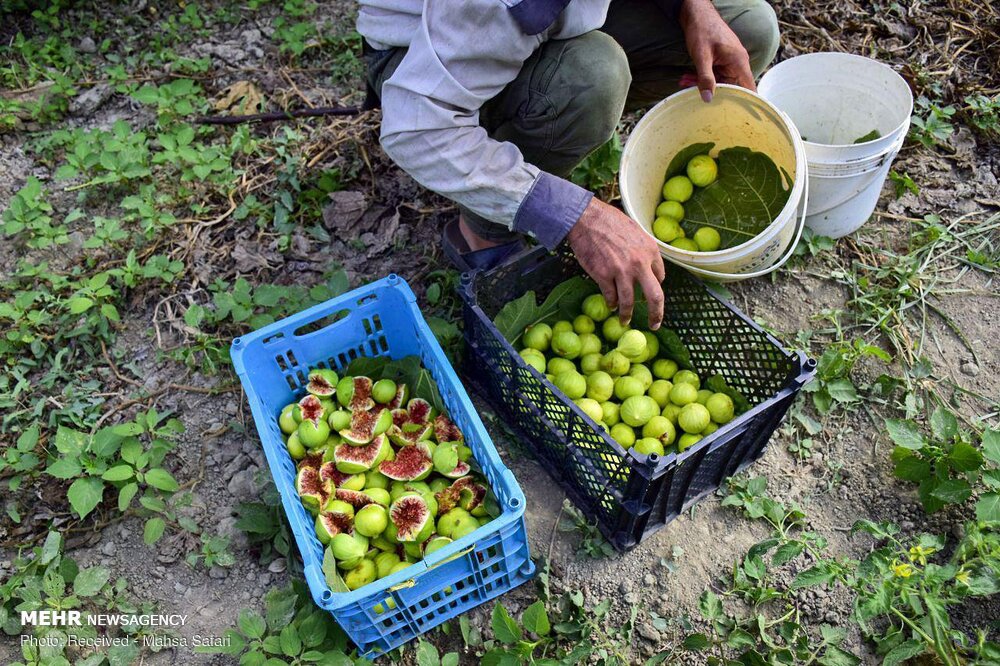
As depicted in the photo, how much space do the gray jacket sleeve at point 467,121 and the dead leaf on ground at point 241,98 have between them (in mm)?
2068

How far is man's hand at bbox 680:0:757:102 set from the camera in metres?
2.78

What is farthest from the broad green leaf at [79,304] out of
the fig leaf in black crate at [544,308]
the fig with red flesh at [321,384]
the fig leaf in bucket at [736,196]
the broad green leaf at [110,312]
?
the fig leaf in bucket at [736,196]

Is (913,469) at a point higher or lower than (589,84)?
lower

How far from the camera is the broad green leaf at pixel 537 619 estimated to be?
86.1 inches

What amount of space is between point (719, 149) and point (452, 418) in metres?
1.73

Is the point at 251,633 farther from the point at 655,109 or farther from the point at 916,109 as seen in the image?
the point at 916,109

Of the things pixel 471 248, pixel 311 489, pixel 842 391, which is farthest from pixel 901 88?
pixel 311 489

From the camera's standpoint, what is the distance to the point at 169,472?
2.77 meters

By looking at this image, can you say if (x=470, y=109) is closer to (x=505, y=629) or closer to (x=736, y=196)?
(x=736, y=196)

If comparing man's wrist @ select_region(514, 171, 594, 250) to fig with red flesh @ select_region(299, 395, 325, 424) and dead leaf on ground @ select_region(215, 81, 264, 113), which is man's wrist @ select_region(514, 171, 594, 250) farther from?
dead leaf on ground @ select_region(215, 81, 264, 113)

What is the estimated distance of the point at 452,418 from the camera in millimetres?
2703

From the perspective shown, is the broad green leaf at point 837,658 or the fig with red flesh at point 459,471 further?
the fig with red flesh at point 459,471

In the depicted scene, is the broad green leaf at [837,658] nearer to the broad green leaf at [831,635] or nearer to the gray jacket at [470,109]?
the broad green leaf at [831,635]

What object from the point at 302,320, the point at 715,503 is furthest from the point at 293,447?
the point at 715,503
